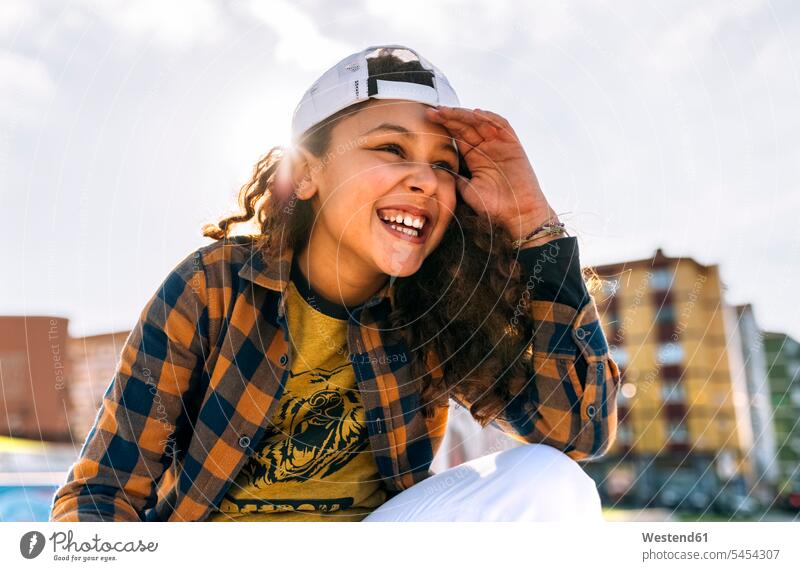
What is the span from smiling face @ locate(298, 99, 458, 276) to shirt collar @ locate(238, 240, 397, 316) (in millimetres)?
88

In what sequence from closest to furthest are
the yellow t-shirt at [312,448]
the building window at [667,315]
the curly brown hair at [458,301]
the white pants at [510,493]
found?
the white pants at [510,493], the yellow t-shirt at [312,448], the curly brown hair at [458,301], the building window at [667,315]

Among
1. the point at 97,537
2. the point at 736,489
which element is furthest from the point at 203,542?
the point at 736,489

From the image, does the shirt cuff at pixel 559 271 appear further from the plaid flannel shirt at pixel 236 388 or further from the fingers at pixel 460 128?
the fingers at pixel 460 128

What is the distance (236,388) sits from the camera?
1.23 meters

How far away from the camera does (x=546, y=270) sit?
4.16 ft

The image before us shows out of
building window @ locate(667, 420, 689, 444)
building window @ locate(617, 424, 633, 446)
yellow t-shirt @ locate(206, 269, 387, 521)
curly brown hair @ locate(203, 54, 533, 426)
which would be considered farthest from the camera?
building window @ locate(667, 420, 689, 444)

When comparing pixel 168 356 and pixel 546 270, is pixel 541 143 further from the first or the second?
pixel 168 356

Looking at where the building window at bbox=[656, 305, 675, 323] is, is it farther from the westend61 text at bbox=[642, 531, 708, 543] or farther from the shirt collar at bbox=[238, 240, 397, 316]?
the shirt collar at bbox=[238, 240, 397, 316]

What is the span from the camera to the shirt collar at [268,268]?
123 cm

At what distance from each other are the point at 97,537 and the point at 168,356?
12.1 inches

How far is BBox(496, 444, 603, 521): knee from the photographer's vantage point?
1094 millimetres

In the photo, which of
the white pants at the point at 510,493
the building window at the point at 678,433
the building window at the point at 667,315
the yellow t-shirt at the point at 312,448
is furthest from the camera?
the building window at the point at 678,433

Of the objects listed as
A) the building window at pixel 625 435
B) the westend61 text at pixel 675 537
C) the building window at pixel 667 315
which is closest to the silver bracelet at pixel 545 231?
the westend61 text at pixel 675 537

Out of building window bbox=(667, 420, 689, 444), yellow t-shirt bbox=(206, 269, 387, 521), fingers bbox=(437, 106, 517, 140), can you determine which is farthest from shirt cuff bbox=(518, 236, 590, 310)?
building window bbox=(667, 420, 689, 444)
